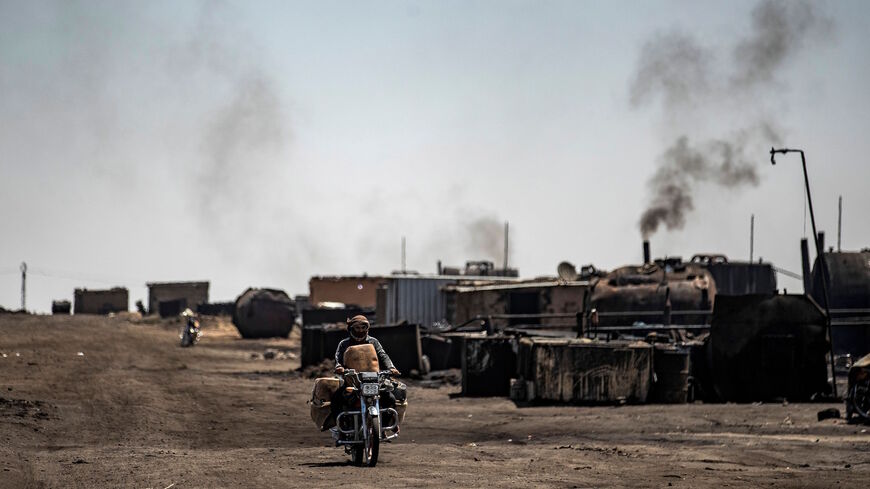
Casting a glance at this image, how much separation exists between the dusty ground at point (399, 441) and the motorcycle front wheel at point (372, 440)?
0.17 meters

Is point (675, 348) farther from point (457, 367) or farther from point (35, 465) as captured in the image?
point (35, 465)

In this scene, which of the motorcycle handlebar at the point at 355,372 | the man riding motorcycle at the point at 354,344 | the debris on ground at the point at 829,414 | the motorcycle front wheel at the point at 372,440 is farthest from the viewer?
the debris on ground at the point at 829,414

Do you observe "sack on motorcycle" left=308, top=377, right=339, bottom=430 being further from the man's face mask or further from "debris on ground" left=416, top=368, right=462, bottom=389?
"debris on ground" left=416, top=368, right=462, bottom=389

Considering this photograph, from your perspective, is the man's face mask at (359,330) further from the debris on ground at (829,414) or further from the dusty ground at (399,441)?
the debris on ground at (829,414)

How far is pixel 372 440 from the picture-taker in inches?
472

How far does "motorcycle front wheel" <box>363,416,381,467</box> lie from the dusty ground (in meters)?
0.17

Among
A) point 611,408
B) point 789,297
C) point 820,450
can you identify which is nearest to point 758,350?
point 789,297

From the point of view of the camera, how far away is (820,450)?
14688mm

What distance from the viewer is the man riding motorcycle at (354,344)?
12555 millimetres

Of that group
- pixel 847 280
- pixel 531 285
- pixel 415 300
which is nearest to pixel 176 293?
pixel 415 300

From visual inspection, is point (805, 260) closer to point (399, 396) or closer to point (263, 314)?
point (263, 314)

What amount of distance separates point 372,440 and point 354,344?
1274mm

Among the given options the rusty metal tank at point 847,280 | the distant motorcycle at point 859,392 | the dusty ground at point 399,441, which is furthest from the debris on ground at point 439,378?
the rusty metal tank at point 847,280

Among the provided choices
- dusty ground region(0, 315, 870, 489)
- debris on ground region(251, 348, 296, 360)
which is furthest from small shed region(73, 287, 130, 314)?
dusty ground region(0, 315, 870, 489)
